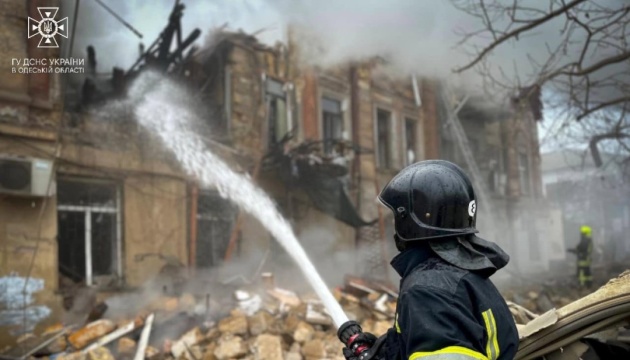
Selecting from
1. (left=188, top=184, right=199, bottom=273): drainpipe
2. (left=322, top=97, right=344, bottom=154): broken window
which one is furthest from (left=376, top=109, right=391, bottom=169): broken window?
(left=188, top=184, right=199, bottom=273): drainpipe

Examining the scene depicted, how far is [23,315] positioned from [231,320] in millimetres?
3083

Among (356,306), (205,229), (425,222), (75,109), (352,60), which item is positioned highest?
(352,60)

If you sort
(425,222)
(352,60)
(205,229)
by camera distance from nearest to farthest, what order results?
(425,222), (205,229), (352,60)

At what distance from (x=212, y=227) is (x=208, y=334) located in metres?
3.51

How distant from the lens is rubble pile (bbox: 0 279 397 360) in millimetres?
6188

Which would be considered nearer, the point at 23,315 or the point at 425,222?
the point at 425,222

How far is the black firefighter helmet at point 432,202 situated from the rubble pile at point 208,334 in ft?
15.7

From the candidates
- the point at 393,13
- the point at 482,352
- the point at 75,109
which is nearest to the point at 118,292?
the point at 75,109

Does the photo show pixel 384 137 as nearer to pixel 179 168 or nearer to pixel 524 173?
pixel 179 168

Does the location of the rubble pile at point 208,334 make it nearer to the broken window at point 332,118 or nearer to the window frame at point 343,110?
the broken window at point 332,118

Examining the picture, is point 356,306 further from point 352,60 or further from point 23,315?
point 352,60

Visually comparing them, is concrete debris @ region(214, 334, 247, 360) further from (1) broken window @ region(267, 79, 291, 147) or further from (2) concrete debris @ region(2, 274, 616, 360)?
(1) broken window @ region(267, 79, 291, 147)

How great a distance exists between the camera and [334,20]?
1229 centimetres

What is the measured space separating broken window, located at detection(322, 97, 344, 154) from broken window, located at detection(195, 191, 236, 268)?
401cm
